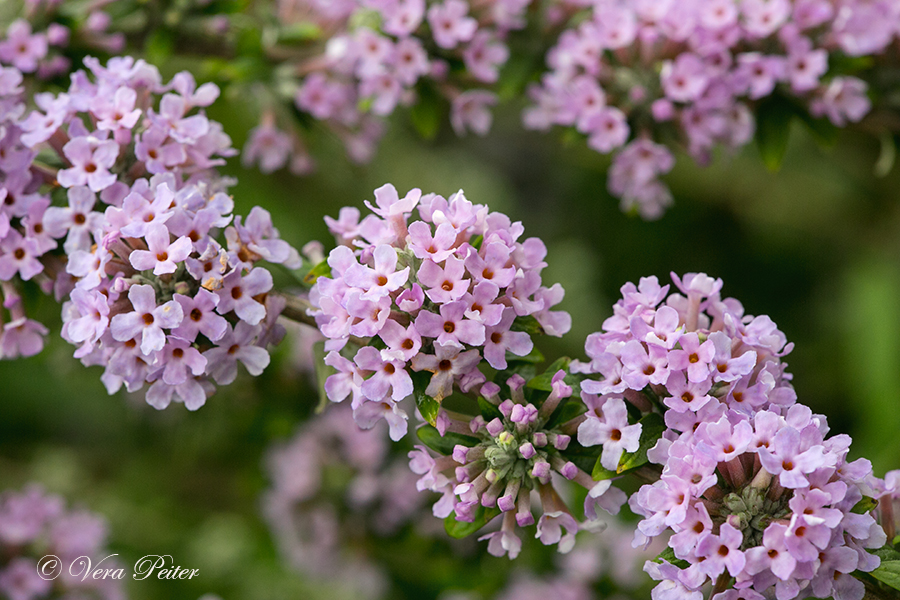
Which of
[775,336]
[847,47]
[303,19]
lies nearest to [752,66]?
[847,47]

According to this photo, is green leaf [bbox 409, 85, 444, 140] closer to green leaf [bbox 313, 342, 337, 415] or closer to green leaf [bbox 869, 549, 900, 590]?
green leaf [bbox 313, 342, 337, 415]

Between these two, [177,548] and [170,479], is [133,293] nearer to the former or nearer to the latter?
[177,548]

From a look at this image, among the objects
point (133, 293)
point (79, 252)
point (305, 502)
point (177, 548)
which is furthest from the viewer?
point (177, 548)

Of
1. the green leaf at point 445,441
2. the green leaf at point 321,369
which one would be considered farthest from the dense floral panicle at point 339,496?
the green leaf at point 445,441

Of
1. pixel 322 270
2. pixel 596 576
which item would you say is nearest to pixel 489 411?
pixel 322 270

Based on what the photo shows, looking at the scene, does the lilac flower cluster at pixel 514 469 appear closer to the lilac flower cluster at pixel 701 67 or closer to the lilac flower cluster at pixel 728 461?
the lilac flower cluster at pixel 728 461
